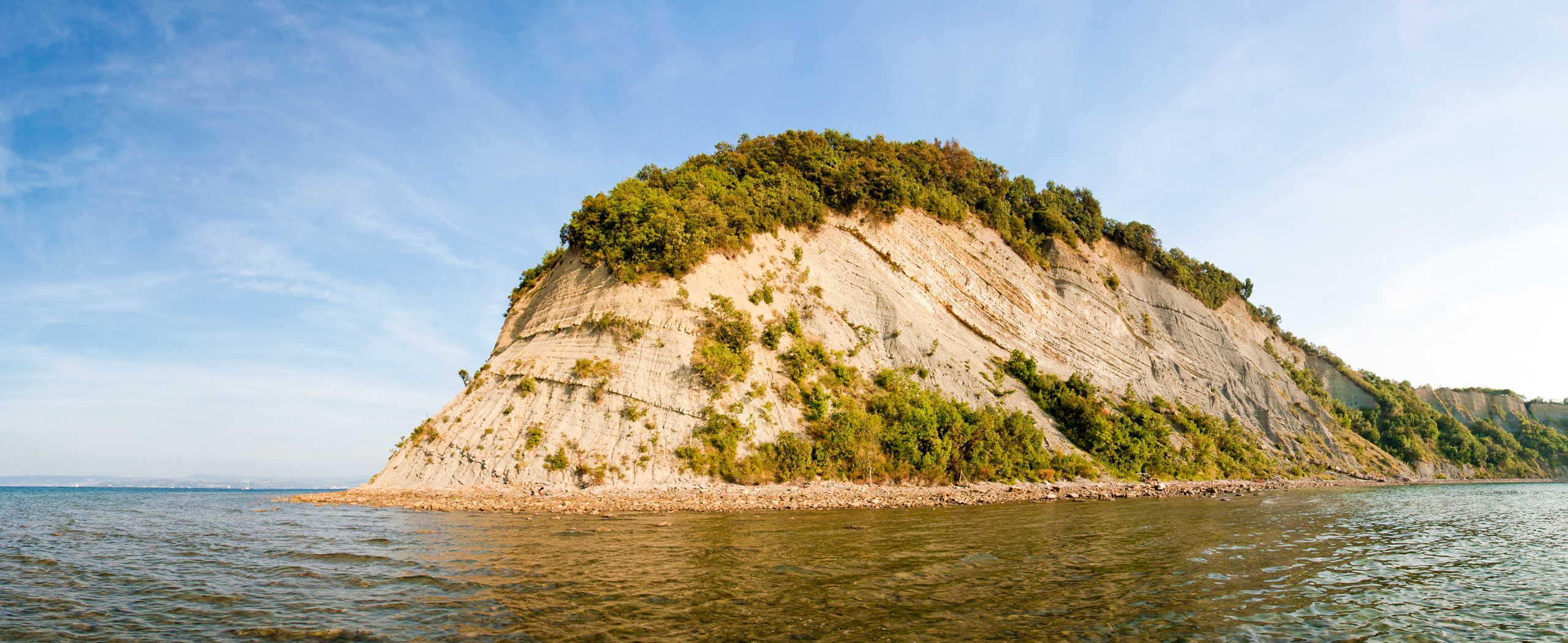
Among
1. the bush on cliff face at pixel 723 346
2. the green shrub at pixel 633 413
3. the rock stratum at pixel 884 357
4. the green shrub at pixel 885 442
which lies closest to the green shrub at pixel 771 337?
the rock stratum at pixel 884 357

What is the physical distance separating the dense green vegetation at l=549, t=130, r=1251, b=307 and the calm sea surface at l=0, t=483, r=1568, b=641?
608 inches

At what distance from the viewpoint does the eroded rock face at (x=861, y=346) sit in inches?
942

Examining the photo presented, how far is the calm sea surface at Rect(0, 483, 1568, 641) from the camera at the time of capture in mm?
6621

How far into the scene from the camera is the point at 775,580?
29.1ft

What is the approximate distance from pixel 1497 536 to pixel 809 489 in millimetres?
17145

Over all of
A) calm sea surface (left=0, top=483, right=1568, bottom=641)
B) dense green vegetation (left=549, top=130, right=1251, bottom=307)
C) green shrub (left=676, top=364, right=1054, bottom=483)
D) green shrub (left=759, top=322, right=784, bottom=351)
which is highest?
dense green vegetation (left=549, top=130, right=1251, bottom=307)

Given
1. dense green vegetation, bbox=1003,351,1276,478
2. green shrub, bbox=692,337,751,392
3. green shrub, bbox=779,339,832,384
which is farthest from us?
dense green vegetation, bbox=1003,351,1276,478

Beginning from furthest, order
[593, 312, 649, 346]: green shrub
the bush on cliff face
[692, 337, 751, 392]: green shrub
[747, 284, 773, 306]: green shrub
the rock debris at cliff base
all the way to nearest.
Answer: [747, 284, 773, 306]: green shrub < [593, 312, 649, 346]: green shrub < the bush on cliff face < [692, 337, 751, 392]: green shrub < the rock debris at cliff base

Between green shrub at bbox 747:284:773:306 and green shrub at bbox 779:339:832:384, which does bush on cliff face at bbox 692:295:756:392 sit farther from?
green shrub at bbox 779:339:832:384

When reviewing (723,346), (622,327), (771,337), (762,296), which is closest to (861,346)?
(771,337)

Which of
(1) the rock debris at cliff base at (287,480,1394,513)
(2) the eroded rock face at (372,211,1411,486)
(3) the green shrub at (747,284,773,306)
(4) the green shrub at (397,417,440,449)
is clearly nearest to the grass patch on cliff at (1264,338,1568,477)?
(2) the eroded rock face at (372,211,1411,486)

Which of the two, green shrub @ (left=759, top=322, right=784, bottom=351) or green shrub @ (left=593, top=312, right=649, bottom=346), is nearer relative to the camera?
green shrub @ (left=593, top=312, right=649, bottom=346)

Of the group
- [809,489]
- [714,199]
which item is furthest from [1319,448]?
[714,199]

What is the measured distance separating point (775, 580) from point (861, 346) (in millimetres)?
23530
